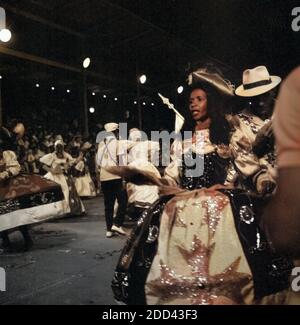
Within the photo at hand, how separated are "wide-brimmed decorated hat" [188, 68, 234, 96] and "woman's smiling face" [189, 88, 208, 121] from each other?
0.22 ft

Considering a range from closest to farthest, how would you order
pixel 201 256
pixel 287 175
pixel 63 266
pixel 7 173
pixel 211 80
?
pixel 287 175 → pixel 201 256 → pixel 211 80 → pixel 63 266 → pixel 7 173

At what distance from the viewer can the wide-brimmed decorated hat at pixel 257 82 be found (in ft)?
10.5

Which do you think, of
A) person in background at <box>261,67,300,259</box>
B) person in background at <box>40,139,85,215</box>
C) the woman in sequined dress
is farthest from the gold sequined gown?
person in background at <box>40,139,85,215</box>

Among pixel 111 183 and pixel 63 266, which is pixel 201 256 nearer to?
pixel 63 266

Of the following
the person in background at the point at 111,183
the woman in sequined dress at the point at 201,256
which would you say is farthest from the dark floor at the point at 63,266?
the woman in sequined dress at the point at 201,256

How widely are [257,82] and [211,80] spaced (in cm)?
49

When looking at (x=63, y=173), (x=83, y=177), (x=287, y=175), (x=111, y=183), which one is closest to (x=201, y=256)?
(x=287, y=175)

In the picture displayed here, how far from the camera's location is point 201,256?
2.49m

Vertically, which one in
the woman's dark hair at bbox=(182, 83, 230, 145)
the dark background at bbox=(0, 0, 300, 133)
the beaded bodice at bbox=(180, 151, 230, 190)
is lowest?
the beaded bodice at bbox=(180, 151, 230, 190)

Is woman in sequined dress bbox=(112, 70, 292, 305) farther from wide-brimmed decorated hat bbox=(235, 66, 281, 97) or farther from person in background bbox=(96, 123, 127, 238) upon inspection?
person in background bbox=(96, 123, 127, 238)

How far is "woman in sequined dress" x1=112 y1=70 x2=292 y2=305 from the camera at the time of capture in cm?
246

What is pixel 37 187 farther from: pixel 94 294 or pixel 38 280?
pixel 94 294

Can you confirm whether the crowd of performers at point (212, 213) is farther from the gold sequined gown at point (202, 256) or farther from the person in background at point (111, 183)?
the person in background at point (111, 183)

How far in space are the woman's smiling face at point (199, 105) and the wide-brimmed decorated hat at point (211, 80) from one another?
2.6 inches
